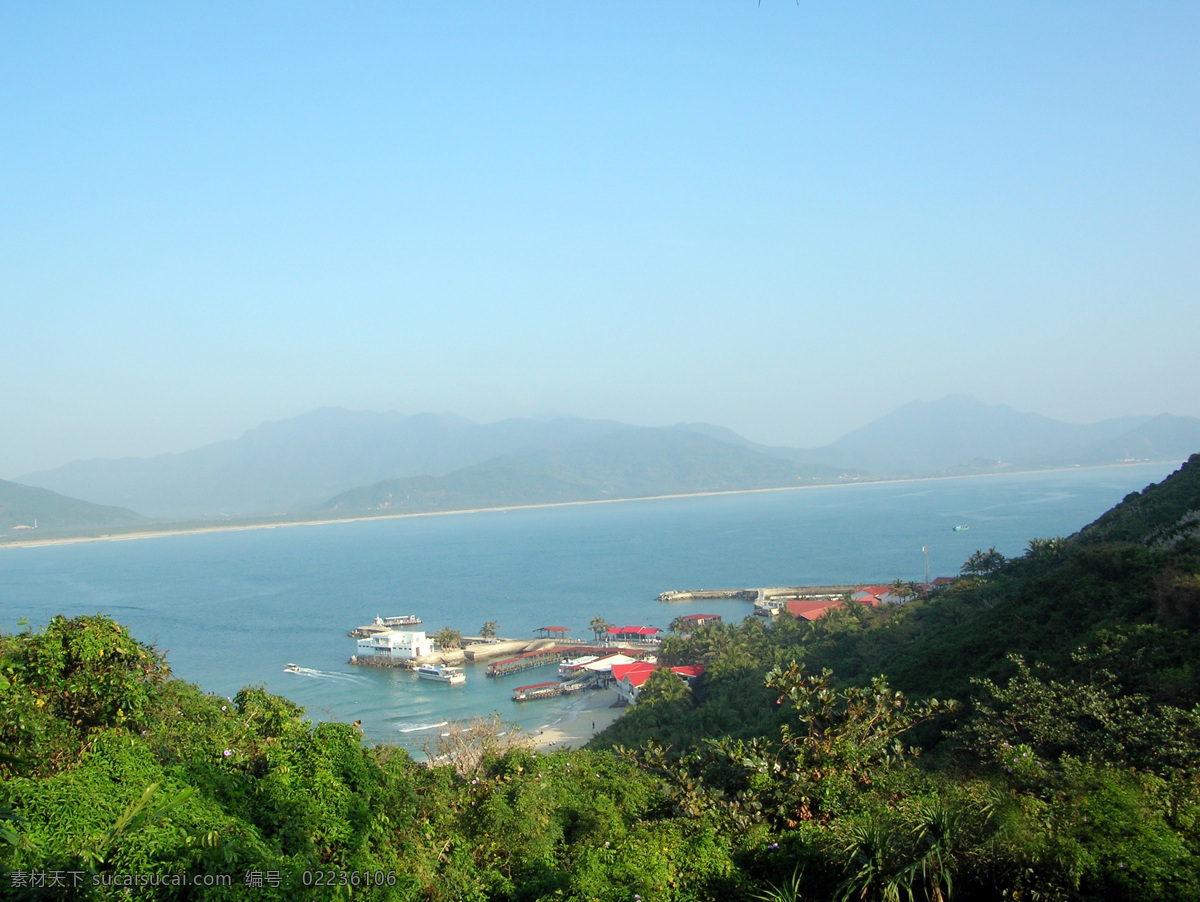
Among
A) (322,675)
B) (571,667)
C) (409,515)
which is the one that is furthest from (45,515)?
(571,667)

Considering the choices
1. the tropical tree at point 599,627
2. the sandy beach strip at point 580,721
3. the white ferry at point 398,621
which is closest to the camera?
the sandy beach strip at point 580,721

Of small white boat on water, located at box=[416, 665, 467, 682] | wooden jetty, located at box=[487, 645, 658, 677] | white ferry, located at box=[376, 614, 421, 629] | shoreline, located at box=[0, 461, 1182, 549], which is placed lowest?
wooden jetty, located at box=[487, 645, 658, 677]

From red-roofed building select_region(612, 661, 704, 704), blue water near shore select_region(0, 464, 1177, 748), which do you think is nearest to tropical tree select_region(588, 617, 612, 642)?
blue water near shore select_region(0, 464, 1177, 748)

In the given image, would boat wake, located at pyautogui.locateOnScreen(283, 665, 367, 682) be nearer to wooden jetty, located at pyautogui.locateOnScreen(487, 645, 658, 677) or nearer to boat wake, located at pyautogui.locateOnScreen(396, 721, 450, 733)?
wooden jetty, located at pyautogui.locateOnScreen(487, 645, 658, 677)

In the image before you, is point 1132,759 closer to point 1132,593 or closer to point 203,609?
point 1132,593

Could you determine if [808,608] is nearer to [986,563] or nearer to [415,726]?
[986,563]

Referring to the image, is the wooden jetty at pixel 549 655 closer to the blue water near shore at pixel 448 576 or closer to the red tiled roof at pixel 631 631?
the blue water near shore at pixel 448 576

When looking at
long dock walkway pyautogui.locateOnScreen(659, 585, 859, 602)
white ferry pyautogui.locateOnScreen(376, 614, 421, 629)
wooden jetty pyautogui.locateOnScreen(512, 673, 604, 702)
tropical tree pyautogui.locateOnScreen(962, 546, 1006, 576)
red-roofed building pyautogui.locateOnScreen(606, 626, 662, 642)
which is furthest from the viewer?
long dock walkway pyautogui.locateOnScreen(659, 585, 859, 602)

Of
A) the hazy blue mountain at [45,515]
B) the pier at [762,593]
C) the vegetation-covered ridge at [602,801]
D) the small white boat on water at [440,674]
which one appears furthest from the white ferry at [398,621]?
the hazy blue mountain at [45,515]
